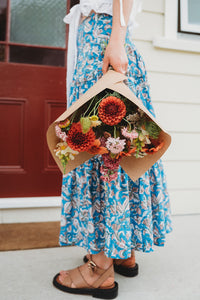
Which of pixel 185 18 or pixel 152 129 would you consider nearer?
pixel 152 129

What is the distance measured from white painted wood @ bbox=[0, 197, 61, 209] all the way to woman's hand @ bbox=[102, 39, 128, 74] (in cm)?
118

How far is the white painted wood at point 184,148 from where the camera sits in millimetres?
1903

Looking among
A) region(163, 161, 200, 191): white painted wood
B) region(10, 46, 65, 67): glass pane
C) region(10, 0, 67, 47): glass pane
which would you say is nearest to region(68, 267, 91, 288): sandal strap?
region(163, 161, 200, 191): white painted wood

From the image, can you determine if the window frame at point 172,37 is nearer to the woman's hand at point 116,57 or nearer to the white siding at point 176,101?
the white siding at point 176,101

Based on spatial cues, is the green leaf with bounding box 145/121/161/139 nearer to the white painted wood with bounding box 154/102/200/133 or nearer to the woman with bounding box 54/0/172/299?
the woman with bounding box 54/0/172/299

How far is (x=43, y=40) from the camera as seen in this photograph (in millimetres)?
1844

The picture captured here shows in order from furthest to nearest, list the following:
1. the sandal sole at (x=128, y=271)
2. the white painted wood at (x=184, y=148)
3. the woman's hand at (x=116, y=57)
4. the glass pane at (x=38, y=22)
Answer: the white painted wood at (x=184, y=148) → the glass pane at (x=38, y=22) → the sandal sole at (x=128, y=271) → the woman's hand at (x=116, y=57)

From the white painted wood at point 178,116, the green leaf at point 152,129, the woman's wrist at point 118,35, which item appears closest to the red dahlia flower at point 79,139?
the green leaf at point 152,129

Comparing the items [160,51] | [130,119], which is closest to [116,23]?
[130,119]

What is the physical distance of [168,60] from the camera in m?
1.88

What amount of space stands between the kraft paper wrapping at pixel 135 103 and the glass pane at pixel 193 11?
154 cm

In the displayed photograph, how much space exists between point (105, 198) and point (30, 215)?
1.01 metres

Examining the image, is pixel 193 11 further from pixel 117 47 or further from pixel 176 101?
pixel 117 47

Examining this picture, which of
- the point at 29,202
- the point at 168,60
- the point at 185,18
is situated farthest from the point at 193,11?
the point at 29,202
